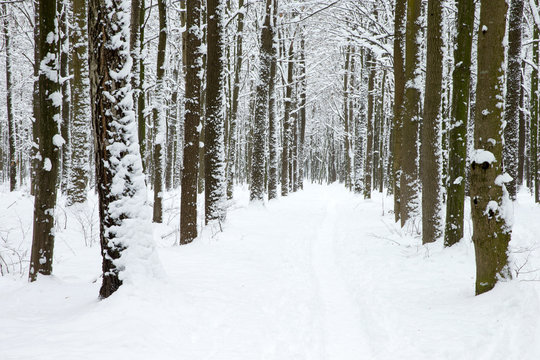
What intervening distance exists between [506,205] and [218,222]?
6.50 metres

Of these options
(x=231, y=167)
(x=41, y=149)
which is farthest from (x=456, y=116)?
(x=231, y=167)

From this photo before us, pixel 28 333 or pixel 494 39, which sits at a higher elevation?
pixel 494 39

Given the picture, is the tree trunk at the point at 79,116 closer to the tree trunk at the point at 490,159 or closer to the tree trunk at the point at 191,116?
the tree trunk at the point at 191,116

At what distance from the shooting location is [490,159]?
418cm

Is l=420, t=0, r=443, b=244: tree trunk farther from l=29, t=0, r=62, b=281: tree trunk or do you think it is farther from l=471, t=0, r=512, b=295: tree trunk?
l=29, t=0, r=62, b=281: tree trunk

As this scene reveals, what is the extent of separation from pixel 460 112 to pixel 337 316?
417 centimetres

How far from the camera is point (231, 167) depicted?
17125mm

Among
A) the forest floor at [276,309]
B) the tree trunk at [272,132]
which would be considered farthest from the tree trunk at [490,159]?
the tree trunk at [272,132]

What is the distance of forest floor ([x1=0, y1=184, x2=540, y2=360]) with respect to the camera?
129 inches

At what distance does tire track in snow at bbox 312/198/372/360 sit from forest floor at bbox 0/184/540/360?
2 centimetres

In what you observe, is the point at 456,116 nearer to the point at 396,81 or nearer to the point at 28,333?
the point at 396,81

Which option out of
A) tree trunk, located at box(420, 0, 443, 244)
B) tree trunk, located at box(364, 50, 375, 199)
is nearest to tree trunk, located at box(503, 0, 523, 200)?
tree trunk, located at box(420, 0, 443, 244)

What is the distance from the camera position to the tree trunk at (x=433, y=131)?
23.6 feet

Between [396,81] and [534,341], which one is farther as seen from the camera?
[396,81]
